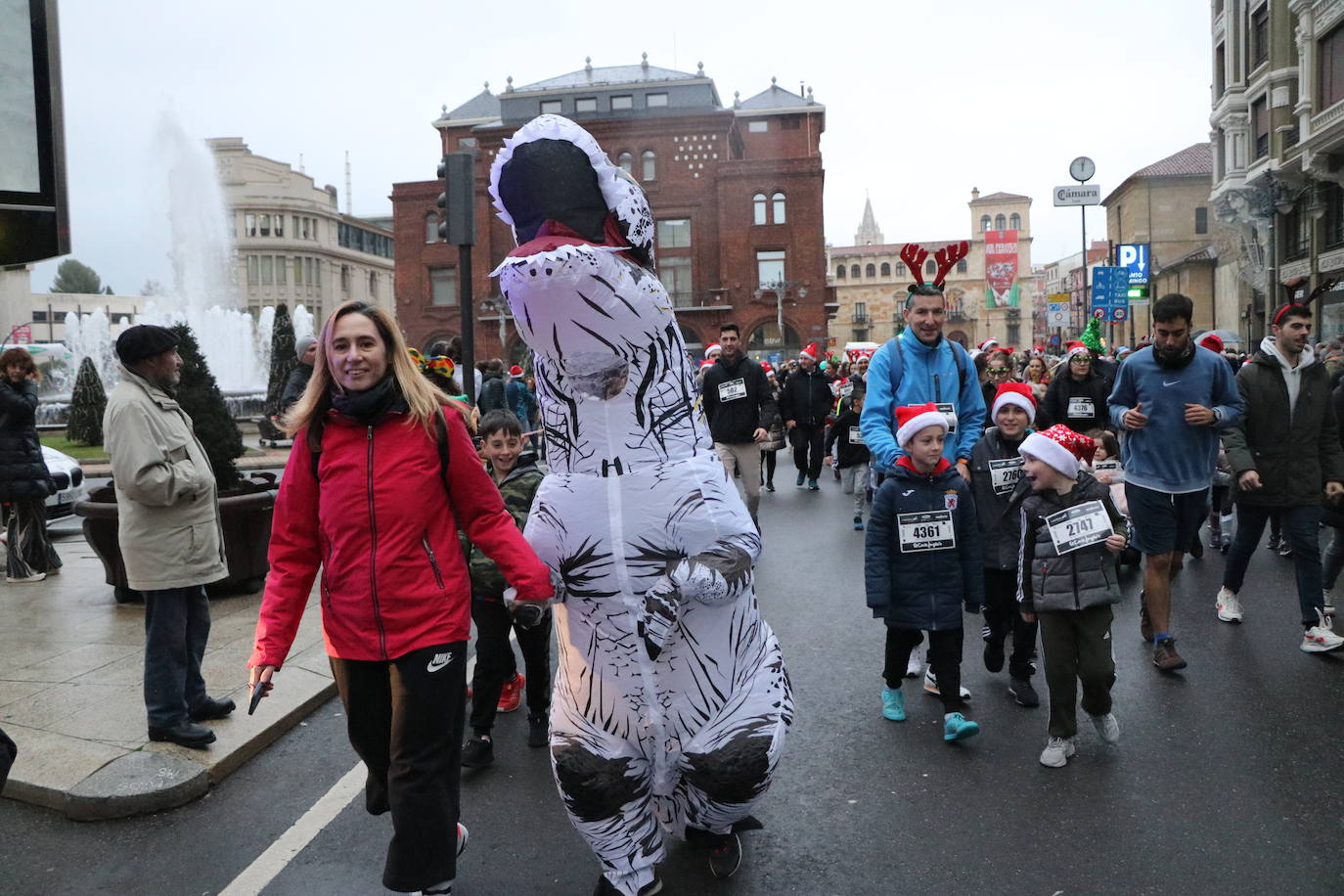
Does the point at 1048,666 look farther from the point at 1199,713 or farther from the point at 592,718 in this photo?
the point at 592,718

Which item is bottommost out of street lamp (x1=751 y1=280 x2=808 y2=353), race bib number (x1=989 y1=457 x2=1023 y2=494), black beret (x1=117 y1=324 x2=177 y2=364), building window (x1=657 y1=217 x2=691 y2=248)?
race bib number (x1=989 y1=457 x2=1023 y2=494)

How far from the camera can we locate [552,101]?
4762cm

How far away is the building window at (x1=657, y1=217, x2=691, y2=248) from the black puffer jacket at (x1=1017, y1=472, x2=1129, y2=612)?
40.8 m

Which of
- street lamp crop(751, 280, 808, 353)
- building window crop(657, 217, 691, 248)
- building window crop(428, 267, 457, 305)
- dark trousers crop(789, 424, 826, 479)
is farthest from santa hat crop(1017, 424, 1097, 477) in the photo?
building window crop(428, 267, 457, 305)

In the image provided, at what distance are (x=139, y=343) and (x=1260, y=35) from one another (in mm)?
36740

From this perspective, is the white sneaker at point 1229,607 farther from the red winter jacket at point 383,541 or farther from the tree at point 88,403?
the tree at point 88,403

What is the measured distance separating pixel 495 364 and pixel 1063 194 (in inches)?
421

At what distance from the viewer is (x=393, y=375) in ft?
10.0

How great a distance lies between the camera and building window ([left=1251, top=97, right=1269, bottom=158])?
31.5m

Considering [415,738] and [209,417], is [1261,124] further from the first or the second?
[415,738]

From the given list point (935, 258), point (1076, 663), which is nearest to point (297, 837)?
point (1076, 663)

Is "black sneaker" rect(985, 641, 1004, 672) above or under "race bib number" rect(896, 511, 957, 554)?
under

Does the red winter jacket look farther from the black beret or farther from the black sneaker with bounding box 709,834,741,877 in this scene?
the black beret

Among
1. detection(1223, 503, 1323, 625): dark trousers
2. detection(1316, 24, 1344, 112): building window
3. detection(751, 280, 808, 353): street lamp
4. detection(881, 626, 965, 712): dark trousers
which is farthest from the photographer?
detection(751, 280, 808, 353): street lamp
